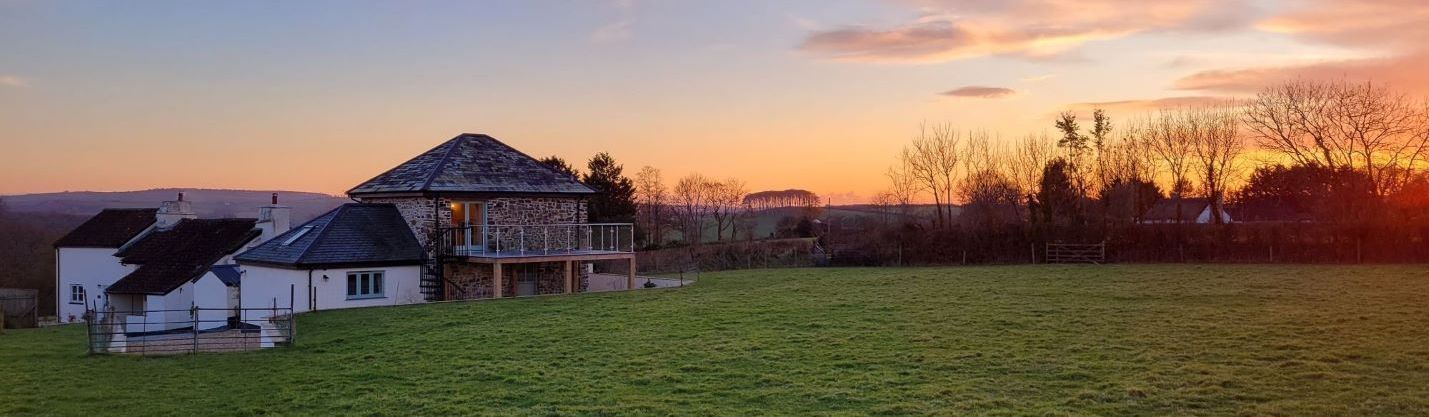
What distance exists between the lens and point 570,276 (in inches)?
1102

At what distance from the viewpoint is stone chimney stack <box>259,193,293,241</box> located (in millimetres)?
29375

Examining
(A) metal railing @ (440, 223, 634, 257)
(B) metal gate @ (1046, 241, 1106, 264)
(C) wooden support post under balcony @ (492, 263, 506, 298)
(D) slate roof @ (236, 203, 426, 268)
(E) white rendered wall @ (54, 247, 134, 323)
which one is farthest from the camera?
(B) metal gate @ (1046, 241, 1106, 264)

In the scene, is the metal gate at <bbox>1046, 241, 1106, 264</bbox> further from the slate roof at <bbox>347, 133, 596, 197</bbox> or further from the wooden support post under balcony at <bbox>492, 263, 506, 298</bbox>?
the wooden support post under balcony at <bbox>492, 263, 506, 298</bbox>

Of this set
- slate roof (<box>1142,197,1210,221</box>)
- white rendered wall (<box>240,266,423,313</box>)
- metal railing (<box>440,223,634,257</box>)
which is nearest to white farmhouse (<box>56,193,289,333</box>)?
white rendered wall (<box>240,266,423,313</box>)

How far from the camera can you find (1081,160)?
5038cm

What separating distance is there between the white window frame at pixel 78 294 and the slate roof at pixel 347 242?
1458 centimetres

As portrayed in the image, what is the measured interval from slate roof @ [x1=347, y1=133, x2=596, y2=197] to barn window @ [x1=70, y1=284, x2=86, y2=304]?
16923mm

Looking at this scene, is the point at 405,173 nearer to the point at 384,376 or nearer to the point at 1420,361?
the point at 384,376

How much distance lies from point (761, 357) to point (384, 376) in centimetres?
575

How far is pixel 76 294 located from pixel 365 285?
20.8 metres

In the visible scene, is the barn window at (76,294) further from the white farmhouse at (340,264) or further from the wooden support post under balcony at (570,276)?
the wooden support post under balcony at (570,276)

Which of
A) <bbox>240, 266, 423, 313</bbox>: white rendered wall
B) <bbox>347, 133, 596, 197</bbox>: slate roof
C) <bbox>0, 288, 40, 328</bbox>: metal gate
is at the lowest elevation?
<bbox>0, 288, 40, 328</bbox>: metal gate

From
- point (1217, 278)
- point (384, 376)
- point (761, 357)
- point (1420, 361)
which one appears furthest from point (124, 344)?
point (1217, 278)

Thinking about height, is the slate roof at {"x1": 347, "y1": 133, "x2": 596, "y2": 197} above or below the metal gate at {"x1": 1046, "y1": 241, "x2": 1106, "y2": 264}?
above
